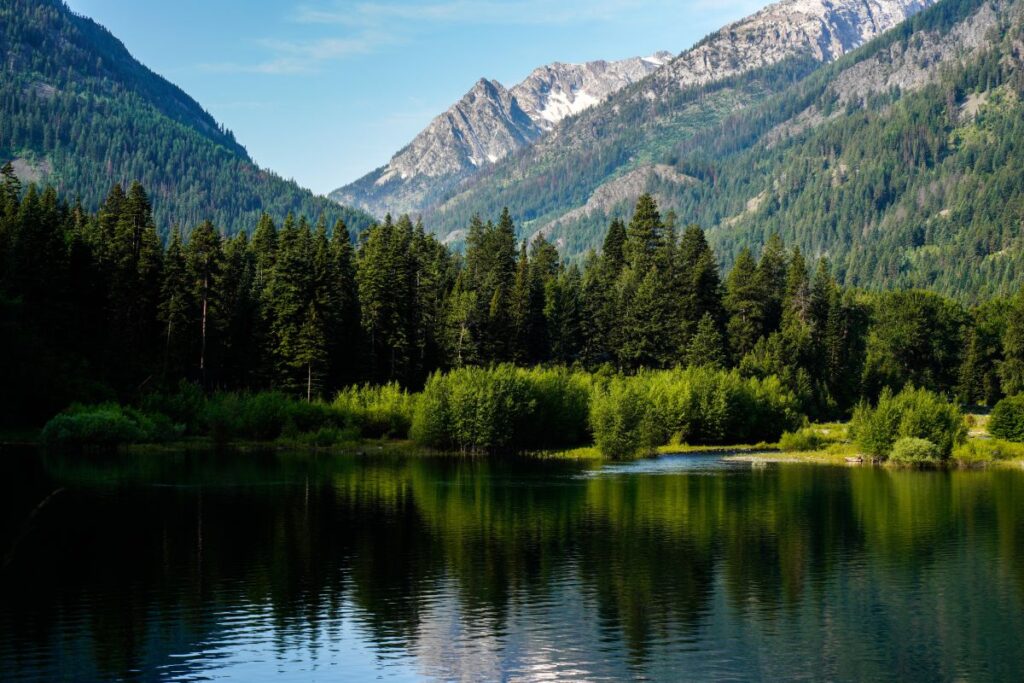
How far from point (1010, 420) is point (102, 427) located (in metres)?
89.1

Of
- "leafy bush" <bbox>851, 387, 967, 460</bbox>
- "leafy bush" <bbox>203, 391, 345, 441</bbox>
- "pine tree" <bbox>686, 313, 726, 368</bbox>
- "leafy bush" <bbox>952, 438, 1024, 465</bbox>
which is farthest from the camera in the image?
"pine tree" <bbox>686, 313, 726, 368</bbox>

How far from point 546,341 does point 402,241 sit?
2453 cm

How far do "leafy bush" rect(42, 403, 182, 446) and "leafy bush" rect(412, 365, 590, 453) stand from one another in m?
26.6

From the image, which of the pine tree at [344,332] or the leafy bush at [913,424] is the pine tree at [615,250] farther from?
the leafy bush at [913,424]

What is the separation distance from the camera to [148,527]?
57562mm

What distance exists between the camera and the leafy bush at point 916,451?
101750 millimetres

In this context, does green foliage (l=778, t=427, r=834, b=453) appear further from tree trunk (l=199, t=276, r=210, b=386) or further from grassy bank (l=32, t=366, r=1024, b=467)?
tree trunk (l=199, t=276, r=210, b=386)

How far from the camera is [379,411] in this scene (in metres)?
118

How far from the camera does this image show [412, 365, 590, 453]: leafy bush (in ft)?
363

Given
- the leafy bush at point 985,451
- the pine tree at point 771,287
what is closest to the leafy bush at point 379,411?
the leafy bush at point 985,451

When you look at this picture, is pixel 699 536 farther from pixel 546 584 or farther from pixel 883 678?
pixel 883 678

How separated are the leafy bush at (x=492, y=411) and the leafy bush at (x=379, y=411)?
3614 mm

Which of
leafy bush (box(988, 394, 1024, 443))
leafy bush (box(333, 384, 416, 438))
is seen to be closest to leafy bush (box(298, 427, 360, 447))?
leafy bush (box(333, 384, 416, 438))

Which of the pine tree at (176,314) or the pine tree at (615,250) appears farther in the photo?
the pine tree at (615,250)
